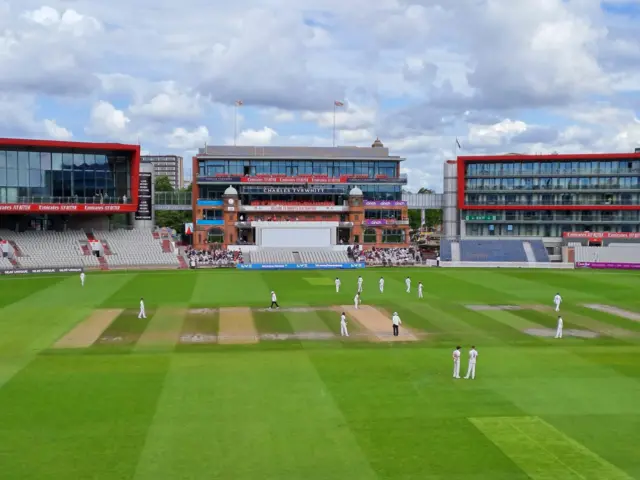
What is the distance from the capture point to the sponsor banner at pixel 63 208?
6831cm

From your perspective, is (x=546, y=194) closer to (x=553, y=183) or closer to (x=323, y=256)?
(x=553, y=183)

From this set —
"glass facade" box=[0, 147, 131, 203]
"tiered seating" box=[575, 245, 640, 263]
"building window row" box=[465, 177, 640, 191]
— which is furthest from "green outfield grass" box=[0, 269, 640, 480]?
"building window row" box=[465, 177, 640, 191]

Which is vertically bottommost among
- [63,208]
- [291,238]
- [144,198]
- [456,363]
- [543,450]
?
[543,450]

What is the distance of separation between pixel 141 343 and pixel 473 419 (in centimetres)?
1656

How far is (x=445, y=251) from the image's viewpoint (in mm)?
80875

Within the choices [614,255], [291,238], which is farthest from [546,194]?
[291,238]

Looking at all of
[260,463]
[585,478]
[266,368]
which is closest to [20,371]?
[266,368]

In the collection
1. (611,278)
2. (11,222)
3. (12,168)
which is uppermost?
(12,168)

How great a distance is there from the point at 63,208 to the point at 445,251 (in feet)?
140

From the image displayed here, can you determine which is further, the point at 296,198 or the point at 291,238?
the point at 296,198

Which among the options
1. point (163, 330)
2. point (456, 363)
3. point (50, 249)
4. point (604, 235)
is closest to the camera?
point (456, 363)

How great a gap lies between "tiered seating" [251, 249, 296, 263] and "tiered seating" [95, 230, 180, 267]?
10616mm

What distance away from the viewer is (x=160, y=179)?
140750mm

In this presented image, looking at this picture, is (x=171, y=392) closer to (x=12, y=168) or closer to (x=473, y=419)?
(x=473, y=419)
